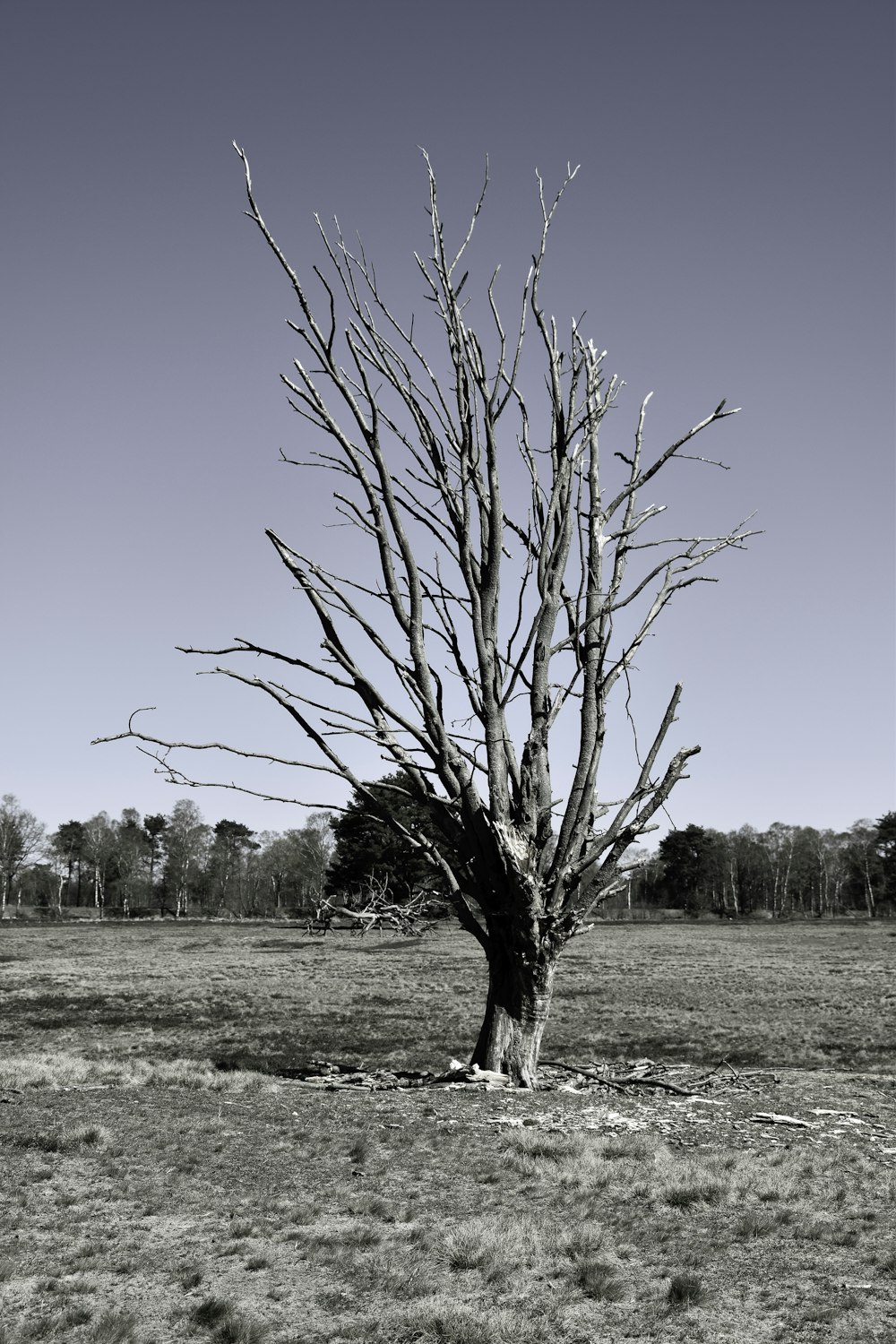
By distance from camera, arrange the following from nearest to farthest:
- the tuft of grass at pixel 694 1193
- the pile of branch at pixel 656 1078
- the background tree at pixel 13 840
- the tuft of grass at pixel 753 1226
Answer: the tuft of grass at pixel 753 1226
the tuft of grass at pixel 694 1193
the pile of branch at pixel 656 1078
the background tree at pixel 13 840

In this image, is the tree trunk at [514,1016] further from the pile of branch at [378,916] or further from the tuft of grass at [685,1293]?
the tuft of grass at [685,1293]

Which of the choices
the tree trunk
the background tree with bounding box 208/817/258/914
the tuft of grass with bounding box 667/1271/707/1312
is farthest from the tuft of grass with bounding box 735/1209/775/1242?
the background tree with bounding box 208/817/258/914

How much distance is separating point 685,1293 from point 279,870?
317 ft

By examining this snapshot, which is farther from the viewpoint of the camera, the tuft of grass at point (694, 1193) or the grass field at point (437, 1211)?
the tuft of grass at point (694, 1193)

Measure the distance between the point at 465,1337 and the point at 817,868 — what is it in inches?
4077

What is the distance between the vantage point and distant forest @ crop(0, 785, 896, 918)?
87.8 meters

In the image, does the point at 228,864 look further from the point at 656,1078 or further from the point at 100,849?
the point at 656,1078

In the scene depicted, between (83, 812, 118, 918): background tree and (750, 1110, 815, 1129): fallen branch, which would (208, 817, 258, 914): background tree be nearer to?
(83, 812, 118, 918): background tree

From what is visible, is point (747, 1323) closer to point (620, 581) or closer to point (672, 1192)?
point (672, 1192)

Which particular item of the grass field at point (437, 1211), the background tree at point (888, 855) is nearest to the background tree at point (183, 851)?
the background tree at point (888, 855)

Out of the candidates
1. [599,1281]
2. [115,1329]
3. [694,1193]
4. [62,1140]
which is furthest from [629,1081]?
[115,1329]

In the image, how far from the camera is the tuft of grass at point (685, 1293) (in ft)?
14.4

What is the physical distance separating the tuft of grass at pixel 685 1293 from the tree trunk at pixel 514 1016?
4405 millimetres

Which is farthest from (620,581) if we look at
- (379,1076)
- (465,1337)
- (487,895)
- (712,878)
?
(712,878)
